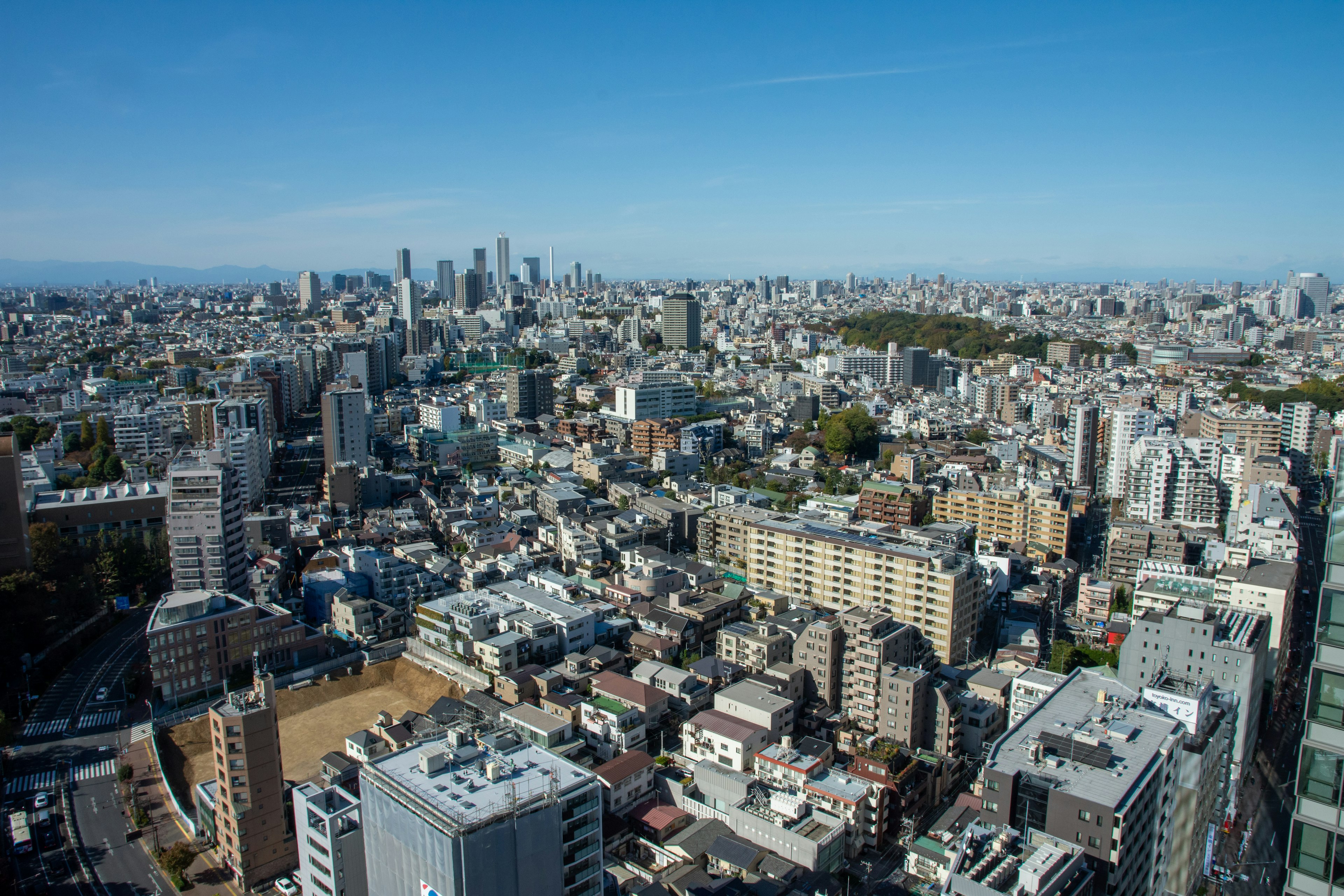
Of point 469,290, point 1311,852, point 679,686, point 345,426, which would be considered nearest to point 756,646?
point 679,686

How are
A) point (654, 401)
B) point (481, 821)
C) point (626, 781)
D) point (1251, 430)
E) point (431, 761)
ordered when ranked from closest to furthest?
point (481, 821) → point (431, 761) → point (626, 781) → point (1251, 430) → point (654, 401)

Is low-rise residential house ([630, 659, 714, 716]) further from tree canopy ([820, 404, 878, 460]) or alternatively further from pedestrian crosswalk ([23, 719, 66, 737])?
Result: tree canopy ([820, 404, 878, 460])

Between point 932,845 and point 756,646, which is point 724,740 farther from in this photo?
point 932,845

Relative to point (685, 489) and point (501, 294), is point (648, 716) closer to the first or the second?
point (685, 489)

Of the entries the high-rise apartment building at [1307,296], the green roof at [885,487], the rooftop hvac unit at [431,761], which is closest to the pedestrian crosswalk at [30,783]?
the rooftop hvac unit at [431,761]

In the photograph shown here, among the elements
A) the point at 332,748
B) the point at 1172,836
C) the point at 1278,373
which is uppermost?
the point at 1278,373

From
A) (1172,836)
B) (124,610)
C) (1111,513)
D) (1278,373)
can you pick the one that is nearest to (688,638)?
(1172,836)

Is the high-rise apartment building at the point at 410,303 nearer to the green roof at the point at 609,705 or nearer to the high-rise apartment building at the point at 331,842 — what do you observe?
the green roof at the point at 609,705
